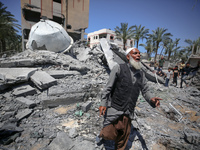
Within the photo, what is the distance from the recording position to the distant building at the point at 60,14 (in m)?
13.7

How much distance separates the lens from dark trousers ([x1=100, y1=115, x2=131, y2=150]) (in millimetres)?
1848

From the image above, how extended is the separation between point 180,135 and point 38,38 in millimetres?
8898

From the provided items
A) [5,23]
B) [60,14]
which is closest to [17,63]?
[5,23]

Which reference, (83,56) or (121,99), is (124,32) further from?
(121,99)

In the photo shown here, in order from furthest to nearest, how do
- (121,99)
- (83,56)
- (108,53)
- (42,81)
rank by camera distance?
(83,56), (108,53), (42,81), (121,99)

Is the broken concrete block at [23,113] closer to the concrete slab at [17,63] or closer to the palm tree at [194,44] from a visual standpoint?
the concrete slab at [17,63]

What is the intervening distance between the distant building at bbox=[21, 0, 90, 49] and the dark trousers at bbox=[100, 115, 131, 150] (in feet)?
52.2

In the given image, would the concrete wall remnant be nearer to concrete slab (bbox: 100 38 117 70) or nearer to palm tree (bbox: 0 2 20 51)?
concrete slab (bbox: 100 38 117 70)

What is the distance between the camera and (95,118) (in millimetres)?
3064

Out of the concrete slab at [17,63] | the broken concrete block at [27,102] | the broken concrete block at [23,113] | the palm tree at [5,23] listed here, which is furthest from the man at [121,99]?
the palm tree at [5,23]

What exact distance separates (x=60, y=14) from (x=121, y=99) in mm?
17995

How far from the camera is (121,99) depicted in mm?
1845

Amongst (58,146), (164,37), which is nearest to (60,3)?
(58,146)

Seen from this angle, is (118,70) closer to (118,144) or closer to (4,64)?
(118,144)
